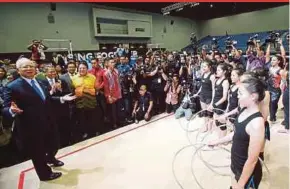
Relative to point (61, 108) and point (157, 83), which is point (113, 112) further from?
point (157, 83)

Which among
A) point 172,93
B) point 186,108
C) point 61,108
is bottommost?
point 186,108

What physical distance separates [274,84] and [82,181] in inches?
148

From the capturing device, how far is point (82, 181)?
300cm

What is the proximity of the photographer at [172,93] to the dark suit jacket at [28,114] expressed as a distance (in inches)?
139

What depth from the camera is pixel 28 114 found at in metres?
2.80

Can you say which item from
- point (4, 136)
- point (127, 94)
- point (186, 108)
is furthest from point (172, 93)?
point (4, 136)

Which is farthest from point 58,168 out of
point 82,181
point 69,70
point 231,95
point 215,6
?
point 215,6

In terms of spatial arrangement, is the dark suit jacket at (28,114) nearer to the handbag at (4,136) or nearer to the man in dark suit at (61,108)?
the handbag at (4,136)

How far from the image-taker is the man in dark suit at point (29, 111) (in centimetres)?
275

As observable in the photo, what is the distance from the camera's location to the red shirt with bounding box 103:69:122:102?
15.8 ft

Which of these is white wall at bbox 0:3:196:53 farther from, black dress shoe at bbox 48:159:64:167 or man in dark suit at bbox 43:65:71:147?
black dress shoe at bbox 48:159:64:167

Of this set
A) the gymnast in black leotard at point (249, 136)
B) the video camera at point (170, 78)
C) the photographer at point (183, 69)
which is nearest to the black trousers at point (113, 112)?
the video camera at point (170, 78)

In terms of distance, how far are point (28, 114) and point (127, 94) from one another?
2854mm

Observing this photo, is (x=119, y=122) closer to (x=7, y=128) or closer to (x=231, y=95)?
(x=7, y=128)
